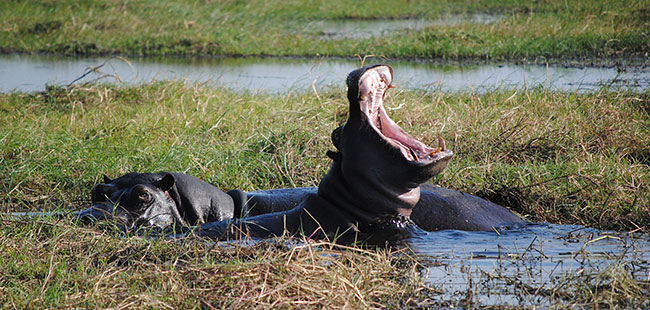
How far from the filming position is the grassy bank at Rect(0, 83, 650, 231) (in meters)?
5.87

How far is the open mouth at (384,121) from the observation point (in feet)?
15.0

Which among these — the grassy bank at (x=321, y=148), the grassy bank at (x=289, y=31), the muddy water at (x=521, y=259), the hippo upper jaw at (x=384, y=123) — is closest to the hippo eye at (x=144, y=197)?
the grassy bank at (x=321, y=148)

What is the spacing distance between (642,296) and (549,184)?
246 cm

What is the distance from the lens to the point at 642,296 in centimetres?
360

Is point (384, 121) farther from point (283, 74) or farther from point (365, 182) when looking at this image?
point (283, 74)

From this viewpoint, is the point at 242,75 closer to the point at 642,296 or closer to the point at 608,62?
the point at 608,62

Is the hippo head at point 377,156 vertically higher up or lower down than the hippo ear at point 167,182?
higher up

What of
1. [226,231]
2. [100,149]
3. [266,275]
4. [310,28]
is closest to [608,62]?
[310,28]

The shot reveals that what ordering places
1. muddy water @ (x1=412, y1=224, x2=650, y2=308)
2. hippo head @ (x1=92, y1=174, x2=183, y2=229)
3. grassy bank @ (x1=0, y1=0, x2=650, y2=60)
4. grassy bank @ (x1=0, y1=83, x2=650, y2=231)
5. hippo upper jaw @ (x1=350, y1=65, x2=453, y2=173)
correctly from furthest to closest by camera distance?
grassy bank @ (x1=0, y1=0, x2=650, y2=60) → grassy bank @ (x1=0, y1=83, x2=650, y2=231) → hippo head @ (x1=92, y1=174, x2=183, y2=229) → hippo upper jaw @ (x1=350, y1=65, x2=453, y2=173) → muddy water @ (x1=412, y1=224, x2=650, y2=308)

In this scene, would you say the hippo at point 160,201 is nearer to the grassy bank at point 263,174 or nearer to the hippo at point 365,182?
the hippo at point 365,182

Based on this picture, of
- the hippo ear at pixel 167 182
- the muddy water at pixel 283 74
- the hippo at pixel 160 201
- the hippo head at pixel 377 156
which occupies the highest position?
the hippo head at pixel 377 156

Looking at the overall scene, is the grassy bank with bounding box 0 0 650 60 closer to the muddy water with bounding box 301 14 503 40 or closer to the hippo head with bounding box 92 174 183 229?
the muddy water with bounding box 301 14 503 40

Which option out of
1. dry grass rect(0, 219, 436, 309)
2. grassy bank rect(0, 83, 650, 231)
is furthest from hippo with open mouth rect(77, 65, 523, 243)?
grassy bank rect(0, 83, 650, 231)

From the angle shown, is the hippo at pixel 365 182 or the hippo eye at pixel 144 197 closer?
the hippo at pixel 365 182
